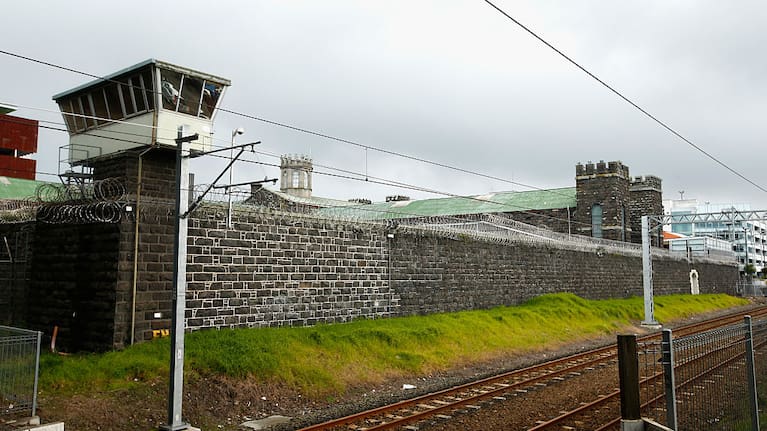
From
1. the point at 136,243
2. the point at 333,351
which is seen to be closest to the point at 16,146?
the point at 136,243

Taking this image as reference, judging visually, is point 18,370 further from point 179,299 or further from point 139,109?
point 139,109

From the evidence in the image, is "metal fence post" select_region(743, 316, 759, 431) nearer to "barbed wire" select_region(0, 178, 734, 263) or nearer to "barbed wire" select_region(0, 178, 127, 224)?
"barbed wire" select_region(0, 178, 734, 263)

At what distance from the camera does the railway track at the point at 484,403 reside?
32.9ft

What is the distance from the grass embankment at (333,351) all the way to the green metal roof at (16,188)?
23.6 metres

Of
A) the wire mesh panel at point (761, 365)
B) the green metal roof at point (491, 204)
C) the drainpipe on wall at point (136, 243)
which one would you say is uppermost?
the green metal roof at point (491, 204)

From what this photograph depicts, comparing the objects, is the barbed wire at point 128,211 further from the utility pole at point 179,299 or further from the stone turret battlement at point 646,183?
the stone turret battlement at point 646,183

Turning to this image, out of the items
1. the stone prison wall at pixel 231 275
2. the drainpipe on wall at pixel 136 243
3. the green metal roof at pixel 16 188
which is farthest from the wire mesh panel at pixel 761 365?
the green metal roof at pixel 16 188

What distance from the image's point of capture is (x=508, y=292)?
24812 millimetres

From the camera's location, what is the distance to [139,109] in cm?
1336

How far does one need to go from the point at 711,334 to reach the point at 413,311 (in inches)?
502

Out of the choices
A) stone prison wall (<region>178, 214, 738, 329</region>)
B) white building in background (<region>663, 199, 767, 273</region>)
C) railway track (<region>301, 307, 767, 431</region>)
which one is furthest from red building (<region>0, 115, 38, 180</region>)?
white building in background (<region>663, 199, 767, 273</region>)

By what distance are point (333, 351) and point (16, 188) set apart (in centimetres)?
2747

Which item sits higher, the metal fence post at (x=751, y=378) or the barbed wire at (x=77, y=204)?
the barbed wire at (x=77, y=204)

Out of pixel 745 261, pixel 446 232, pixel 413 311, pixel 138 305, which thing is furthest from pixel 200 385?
pixel 745 261
